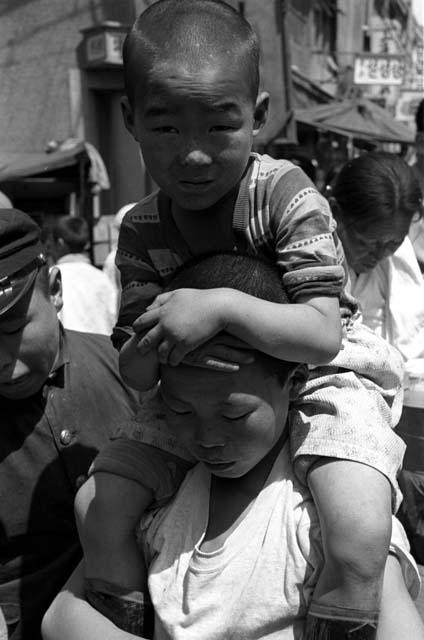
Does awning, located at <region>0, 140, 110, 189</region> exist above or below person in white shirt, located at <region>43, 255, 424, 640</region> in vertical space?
below

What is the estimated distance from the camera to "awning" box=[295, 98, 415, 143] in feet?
49.9

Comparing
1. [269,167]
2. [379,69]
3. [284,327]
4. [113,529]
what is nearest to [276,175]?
[269,167]

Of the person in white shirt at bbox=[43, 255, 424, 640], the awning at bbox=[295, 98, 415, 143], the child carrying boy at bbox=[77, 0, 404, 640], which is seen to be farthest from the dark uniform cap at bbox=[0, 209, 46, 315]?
the awning at bbox=[295, 98, 415, 143]

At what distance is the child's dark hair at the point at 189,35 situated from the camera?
1653mm

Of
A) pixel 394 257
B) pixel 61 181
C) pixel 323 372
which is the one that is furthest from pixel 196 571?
pixel 61 181

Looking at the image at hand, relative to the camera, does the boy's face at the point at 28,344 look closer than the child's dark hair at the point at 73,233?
Yes

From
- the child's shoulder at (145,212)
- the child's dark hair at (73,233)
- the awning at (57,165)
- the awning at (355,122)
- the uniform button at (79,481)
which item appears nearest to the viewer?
the child's shoulder at (145,212)

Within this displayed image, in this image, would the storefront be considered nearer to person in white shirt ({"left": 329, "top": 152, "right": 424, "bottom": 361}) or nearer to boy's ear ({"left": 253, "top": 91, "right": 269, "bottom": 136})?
person in white shirt ({"left": 329, "top": 152, "right": 424, "bottom": 361})

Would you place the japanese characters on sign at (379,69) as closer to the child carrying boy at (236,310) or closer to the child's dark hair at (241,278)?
the child carrying boy at (236,310)

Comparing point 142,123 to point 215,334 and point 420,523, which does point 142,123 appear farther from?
point 420,523

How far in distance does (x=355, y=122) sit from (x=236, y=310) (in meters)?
14.9

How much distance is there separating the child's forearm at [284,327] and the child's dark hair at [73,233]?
5.32 meters

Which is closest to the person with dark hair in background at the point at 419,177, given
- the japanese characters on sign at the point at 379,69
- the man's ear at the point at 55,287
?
the man's ear at the point at 55,287

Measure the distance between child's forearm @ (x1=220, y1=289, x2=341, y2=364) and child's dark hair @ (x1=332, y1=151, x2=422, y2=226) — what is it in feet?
5.55
